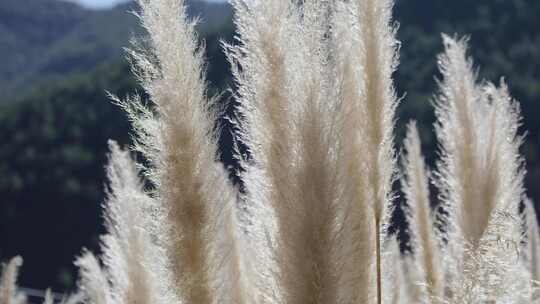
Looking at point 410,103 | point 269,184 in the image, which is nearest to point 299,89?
point 269,184

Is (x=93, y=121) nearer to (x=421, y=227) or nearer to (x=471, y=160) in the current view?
(x=421, y=227)

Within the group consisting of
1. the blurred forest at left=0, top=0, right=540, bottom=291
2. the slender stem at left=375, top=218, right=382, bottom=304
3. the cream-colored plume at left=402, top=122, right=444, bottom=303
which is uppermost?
the blurred forest at left=0, top=0, right=540, bottom=291

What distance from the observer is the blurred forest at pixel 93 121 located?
20719 mm

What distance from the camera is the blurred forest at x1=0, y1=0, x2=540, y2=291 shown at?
2072 centimetres

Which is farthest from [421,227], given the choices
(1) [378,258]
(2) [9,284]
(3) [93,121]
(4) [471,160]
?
(3) [93,121]

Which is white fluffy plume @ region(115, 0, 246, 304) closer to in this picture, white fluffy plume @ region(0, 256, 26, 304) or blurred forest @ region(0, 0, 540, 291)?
white fluffy plume @ region(0, 256, 26, 304)

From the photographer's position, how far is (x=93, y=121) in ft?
89.0

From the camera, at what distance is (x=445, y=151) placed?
7.20 ft

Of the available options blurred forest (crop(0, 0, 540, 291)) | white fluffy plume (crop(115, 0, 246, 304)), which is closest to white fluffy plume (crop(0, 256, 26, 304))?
white fluffy plume (crop(115, 0, 246, 304))

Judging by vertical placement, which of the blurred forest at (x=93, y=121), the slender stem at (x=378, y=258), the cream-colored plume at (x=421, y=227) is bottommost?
the slender stem at (x=378, y=258)

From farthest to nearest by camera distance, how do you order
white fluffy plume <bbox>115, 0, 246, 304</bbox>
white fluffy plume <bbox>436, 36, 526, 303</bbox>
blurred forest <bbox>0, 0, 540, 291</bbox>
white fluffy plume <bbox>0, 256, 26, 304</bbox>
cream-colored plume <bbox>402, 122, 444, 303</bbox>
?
blurred forest <bbox>0, 0, 540, 291</bbox> < cream-colored plume <bbox>402, 122, 444, 303</bbox> < white fluffy plume <bbox>0, 256, 26, 304</bbox> < white fluffy plume <bbox>436, 36, 526, 303</bbox> < white fluffy plume <bbox>115, 0, 246, 304</bbox>

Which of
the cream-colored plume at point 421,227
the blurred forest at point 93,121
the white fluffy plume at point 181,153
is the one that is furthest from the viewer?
the blurred forest at point 93,121

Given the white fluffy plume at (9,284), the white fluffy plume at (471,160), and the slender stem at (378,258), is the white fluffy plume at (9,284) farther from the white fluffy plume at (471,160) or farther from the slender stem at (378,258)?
the white fluffy plume at (471,160)

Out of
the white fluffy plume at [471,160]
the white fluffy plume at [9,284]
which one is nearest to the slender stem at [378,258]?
the white fluffy plume at [471,160]
